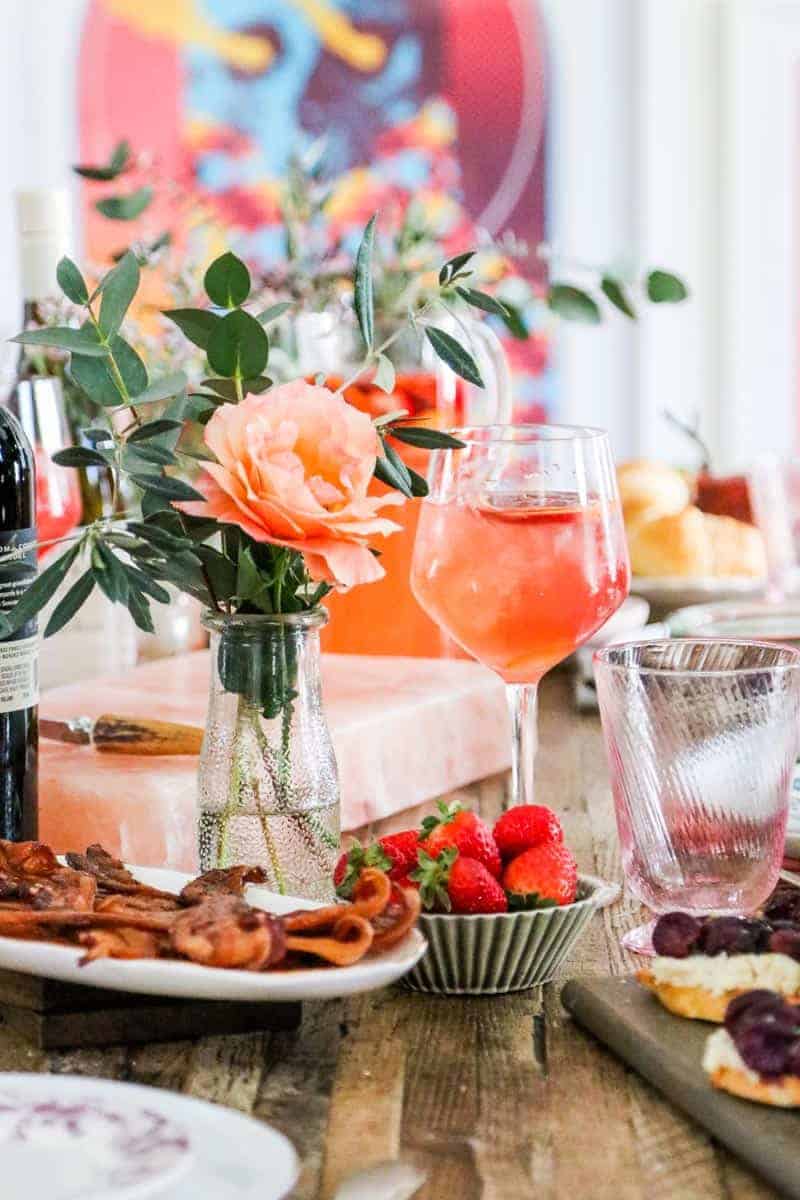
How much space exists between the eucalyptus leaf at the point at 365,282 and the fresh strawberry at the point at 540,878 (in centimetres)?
29

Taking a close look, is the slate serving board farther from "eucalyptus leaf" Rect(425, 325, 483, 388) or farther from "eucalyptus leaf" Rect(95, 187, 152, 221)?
"eucalyptus leaf" Rect(95, 187, 152, 221)

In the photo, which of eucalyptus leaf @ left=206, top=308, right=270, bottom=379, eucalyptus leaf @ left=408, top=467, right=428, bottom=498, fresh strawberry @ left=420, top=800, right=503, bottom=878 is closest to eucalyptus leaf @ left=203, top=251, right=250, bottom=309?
eucalyptus leaf @ left=206, top=308, right=270, bottom=379

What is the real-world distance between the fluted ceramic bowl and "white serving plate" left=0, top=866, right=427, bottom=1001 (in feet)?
0.23

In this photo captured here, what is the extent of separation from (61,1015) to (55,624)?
0.70 feet

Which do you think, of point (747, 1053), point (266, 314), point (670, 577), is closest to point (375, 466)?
point (266, 314)

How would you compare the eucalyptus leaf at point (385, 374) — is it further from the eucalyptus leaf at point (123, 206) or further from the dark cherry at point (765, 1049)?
the eucalyptus leaf at point (123, 206)

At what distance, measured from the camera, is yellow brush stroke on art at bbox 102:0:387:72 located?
15.1ft

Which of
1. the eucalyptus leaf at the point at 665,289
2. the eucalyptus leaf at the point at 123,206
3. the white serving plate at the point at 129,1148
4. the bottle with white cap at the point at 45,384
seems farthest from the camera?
the eucalyptus leaf at the point at 123,206

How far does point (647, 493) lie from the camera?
202 cm

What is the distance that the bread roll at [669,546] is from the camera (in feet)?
6.51

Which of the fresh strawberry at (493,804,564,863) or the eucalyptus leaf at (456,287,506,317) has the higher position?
the eucalyptus leaf at (456,287,506,317)

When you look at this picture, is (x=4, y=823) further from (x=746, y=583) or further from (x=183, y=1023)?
(x=746, y=583)

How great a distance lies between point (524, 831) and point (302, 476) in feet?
0.71

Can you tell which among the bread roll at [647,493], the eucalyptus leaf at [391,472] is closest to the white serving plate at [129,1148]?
the eucalyptus leaf at [391,472]
